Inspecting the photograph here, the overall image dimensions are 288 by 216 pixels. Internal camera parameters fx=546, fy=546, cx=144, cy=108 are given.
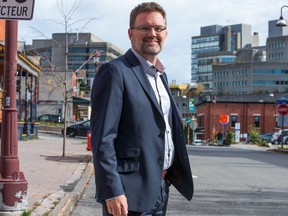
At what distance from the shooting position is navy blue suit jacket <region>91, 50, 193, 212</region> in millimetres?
3312

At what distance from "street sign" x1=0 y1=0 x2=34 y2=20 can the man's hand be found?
420 centimetres

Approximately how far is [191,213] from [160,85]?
5.15 metres

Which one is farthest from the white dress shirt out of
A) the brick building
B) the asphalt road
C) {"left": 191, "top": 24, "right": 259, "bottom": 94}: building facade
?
{"left": 191, "top": 24, "right": 259, "bottom": 94}: building facade


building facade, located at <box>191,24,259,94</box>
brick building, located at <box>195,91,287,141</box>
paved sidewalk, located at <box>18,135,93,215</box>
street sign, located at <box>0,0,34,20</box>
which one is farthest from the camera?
building facade, located at <box>191,24,259,94</box>

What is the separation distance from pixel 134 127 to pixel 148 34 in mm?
634

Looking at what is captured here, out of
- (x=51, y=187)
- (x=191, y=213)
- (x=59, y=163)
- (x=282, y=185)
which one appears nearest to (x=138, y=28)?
(x=191, y=213)

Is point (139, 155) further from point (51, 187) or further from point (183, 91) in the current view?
point (183, 91)

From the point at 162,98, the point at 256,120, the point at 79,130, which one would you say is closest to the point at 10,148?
the point at 162,98

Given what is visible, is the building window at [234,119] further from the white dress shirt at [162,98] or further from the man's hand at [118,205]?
the man's hand at [118,205]

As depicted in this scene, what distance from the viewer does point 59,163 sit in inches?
616

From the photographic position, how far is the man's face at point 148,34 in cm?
357

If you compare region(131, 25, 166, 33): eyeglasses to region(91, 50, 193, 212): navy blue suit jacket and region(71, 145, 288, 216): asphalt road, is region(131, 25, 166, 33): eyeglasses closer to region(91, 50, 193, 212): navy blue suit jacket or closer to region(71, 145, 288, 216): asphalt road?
region(91, 50, 193, 212): navy blue suit jacket

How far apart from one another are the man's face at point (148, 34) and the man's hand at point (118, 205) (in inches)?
39.3

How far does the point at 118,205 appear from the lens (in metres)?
3.23
